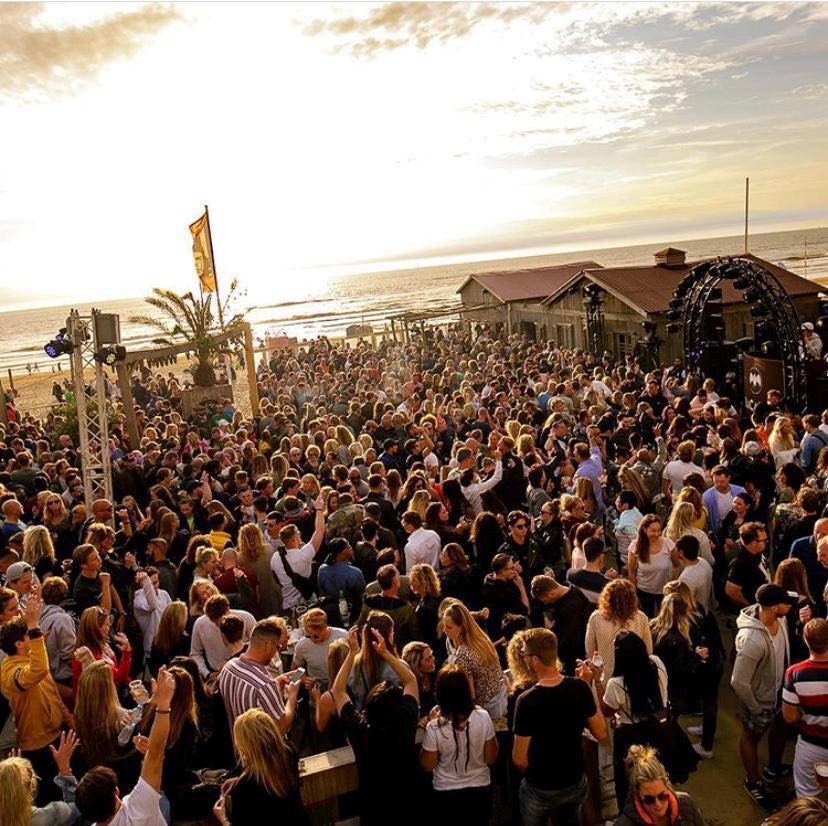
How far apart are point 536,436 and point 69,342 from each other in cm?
708

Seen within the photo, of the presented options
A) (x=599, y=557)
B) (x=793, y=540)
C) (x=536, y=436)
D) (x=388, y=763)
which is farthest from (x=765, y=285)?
(x=388, y=763)

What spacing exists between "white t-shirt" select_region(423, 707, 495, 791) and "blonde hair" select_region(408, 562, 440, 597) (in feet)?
4.95

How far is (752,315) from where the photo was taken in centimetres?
1546

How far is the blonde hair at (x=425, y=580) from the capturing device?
4.99m

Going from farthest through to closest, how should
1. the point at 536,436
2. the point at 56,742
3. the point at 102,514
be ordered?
the point at 536,436
the point at 102,514
the point at 56,742

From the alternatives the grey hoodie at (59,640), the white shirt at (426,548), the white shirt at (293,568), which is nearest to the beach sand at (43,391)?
the white shirt at (293,568)

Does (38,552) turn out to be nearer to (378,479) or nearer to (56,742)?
(56,742)

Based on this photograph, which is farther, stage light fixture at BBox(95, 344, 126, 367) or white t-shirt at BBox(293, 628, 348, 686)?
stage light fixture at BBox(95, 344, 126, 367)

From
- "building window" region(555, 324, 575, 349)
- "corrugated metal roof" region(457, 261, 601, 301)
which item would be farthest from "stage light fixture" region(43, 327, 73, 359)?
"corrugated metal roof" region(457, 261, 601, 301)

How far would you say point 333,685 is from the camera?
3795mm

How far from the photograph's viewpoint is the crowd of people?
3.42 m

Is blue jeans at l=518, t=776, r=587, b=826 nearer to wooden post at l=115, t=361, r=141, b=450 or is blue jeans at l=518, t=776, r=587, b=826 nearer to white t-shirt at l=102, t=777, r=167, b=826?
white t-shirt at l=102, t=777, r=167, b=826

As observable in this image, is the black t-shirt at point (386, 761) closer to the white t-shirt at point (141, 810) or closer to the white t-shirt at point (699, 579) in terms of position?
Result: the white t-shirt at point (141, 810)

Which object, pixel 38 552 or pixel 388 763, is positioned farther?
pixel 38 552
